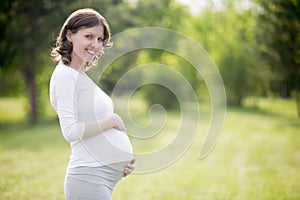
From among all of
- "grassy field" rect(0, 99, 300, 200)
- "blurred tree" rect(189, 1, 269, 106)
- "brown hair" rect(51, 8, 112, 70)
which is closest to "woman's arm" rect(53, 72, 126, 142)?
"brown hair" rect(51, 8, 112, 70)

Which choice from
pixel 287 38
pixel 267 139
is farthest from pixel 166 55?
pixel 267 139

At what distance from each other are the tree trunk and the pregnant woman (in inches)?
486

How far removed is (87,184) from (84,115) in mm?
373

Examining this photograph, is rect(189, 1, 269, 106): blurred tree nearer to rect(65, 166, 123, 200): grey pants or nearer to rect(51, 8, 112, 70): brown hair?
rect(51, 8, 112, 70): brown hair

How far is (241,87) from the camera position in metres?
22.0

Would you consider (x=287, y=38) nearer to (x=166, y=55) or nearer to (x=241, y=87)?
(x=241, y=87)

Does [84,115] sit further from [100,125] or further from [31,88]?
[31,88]

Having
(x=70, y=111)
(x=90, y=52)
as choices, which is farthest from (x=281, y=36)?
(x=70, y=111)

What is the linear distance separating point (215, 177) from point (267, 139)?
15.5ft

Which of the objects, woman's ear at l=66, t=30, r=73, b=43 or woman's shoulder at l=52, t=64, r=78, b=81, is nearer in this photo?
woman's shoulder at l=52, t=64, r=78, b=81

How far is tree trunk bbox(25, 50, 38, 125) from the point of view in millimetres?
14016

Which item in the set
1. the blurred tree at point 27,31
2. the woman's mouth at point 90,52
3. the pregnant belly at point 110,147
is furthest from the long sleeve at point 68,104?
the blurred tree at point 27,31

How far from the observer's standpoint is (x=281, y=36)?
14812 millimetres

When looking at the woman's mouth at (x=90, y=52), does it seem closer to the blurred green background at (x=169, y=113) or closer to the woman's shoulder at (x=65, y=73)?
the woman's shoulder at (x=65, y=73)
